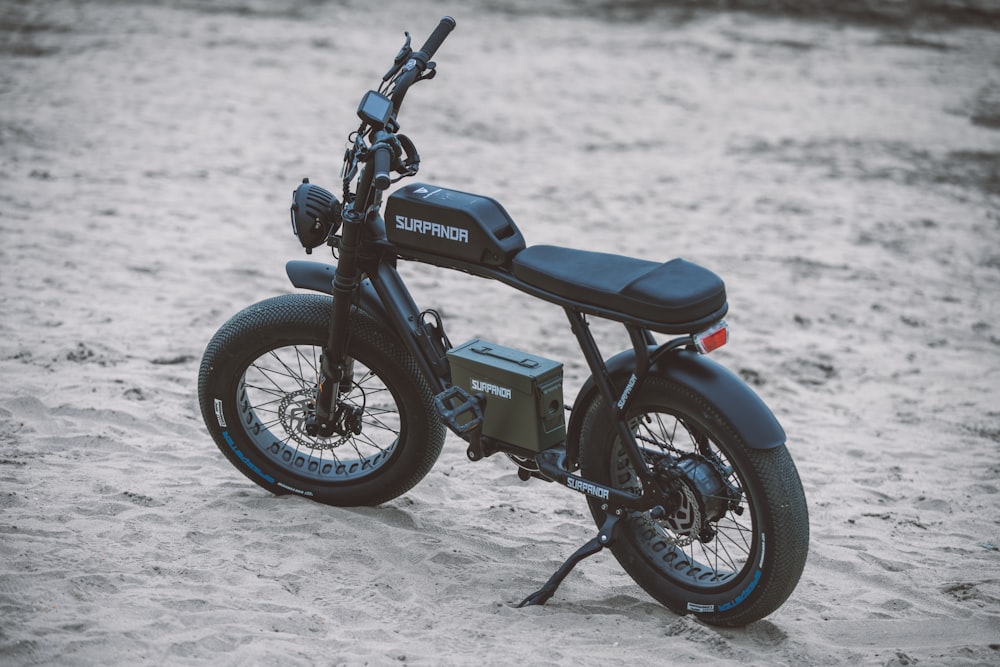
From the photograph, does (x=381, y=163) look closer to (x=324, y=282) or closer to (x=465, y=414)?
(x=324, y=282)

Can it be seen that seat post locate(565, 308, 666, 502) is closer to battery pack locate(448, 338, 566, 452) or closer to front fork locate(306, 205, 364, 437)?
battery pack locate(448, 338, 566, 452)

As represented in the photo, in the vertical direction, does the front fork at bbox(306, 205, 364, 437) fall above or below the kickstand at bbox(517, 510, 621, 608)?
above

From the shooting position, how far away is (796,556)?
11.1 feet

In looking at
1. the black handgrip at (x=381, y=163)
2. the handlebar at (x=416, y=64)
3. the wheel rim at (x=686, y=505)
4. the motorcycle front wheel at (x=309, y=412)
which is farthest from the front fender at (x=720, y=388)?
the handlebar at (x=416, y=64)

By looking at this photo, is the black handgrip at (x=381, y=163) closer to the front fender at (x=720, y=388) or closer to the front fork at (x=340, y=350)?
the front fork at (x=340, y=350)

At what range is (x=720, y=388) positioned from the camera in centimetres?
337

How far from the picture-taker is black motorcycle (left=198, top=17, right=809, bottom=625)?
3361mm

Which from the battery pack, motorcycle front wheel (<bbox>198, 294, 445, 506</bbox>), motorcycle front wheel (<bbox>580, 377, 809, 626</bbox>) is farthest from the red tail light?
motorcycle front wheel (<bbox>198, 294, 445, 506</bbox>)

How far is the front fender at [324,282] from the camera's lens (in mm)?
4012

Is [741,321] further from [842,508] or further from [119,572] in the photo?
[119,572]

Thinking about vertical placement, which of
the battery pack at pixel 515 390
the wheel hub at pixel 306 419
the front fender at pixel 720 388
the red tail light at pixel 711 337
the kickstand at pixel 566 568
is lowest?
the kickstand at pixel 566 568

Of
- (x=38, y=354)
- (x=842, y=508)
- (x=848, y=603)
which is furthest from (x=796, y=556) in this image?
(x=38, y=354)

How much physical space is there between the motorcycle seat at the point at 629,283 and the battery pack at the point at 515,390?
365 mm

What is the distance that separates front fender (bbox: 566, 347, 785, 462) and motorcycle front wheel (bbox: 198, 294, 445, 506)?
88 cm
